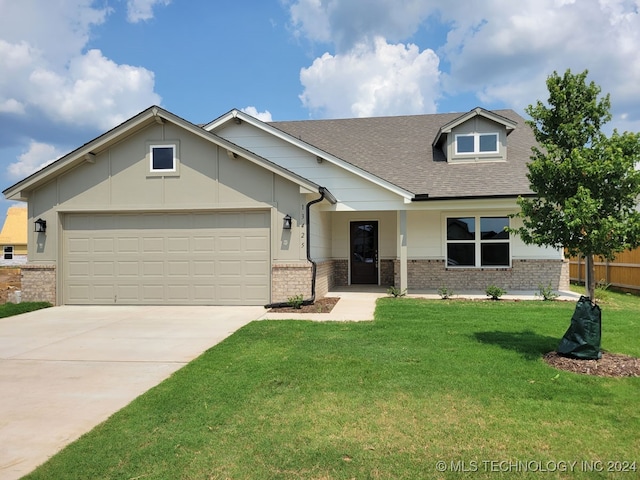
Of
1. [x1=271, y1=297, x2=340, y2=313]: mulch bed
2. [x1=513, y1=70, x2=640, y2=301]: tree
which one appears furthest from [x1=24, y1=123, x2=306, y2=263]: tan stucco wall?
[x1=513, y1=70, x2=640, y2=301]: tree

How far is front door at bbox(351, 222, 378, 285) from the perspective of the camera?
52.2 ft

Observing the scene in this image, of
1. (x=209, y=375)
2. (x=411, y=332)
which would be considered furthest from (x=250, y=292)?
(x=209, y=375)

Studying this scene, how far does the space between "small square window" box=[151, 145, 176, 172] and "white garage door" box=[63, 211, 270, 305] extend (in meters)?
1.27

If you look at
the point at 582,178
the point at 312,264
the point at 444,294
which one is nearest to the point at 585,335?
the point at 582,178

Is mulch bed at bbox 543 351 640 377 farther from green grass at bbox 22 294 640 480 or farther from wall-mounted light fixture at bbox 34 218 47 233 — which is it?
wall-mounted light fixture at bbox 34 218 47 233

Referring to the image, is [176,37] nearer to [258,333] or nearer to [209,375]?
[258,333]

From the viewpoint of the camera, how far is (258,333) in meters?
8.02

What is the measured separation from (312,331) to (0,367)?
486 cm

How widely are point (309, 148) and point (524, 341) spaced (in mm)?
8821

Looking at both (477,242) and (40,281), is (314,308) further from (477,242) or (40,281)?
(40,281)

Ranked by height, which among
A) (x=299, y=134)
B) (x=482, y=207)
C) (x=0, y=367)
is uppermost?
(x=299, y=134)

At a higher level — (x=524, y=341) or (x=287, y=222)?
(x=287, y=222)

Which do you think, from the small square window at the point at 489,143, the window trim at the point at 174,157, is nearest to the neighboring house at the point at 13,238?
the window trim at the point at 174,157

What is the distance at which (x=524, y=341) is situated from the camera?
7.23m
